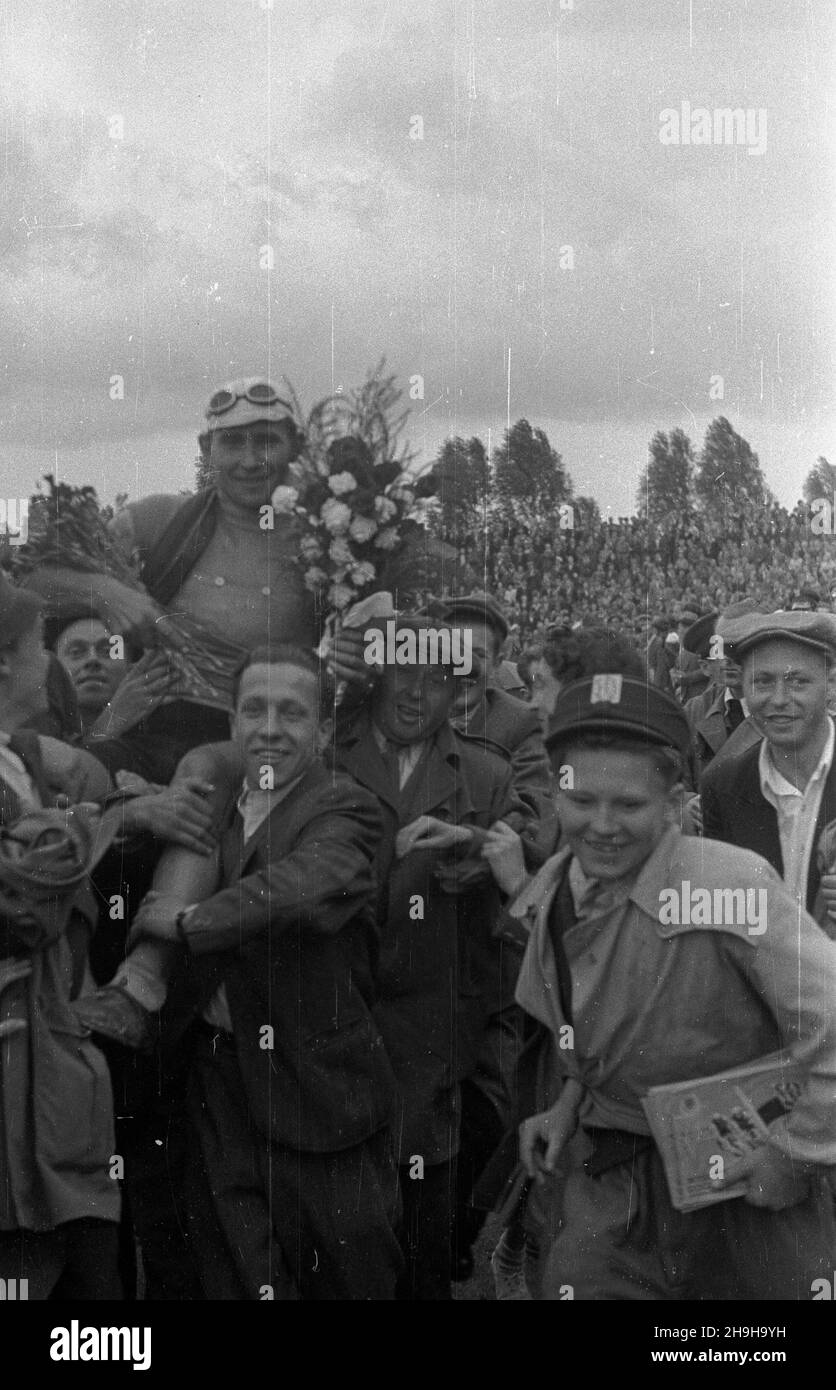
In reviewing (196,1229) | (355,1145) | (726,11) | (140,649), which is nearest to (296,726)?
(140,649)

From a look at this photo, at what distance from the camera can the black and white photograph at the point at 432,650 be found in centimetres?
391

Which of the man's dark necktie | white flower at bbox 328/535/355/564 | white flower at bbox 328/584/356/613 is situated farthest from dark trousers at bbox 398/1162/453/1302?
white flower at bbox 328/535/355/564

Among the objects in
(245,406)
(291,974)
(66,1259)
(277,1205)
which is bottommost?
(66,1259)

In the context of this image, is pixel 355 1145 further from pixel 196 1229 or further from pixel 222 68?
pixel 222 68

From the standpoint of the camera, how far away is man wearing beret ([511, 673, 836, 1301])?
388 centimetres

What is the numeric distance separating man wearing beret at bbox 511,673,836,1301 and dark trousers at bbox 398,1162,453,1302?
0.77ft

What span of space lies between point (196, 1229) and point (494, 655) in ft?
5.35

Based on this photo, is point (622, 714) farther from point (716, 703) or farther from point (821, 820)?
point (821, 820)

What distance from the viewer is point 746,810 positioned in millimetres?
3990

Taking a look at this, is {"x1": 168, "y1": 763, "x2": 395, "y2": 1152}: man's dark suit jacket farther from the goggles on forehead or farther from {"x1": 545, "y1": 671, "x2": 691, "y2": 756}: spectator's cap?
the goggles on forehead

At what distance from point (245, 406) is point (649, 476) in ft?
3.30

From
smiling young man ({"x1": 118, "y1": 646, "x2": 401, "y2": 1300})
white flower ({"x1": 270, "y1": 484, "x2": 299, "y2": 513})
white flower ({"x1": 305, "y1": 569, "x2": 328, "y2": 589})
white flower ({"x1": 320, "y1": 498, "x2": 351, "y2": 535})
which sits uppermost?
white flower ({"x1": 270, "y1": 484, "x2": 299, "y2": 513})

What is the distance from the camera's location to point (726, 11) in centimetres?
389

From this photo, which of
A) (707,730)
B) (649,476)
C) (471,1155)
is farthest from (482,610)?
(471,1155)
